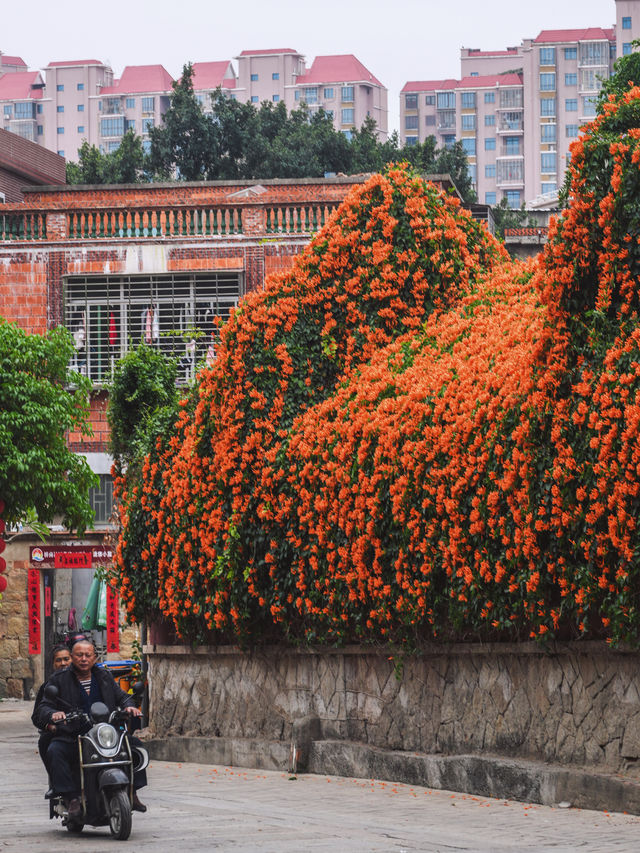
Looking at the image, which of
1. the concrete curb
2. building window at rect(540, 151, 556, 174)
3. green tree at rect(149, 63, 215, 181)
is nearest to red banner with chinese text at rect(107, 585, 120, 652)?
the concrete curb

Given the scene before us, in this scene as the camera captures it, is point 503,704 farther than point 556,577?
Yes

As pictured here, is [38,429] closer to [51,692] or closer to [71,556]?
[71,556]

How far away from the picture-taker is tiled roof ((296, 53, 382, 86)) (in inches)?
6580

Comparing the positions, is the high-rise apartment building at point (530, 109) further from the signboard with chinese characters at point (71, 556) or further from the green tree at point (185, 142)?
the signboard with chinese characters at point (71, 556)

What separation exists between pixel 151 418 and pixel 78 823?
9.07 metres

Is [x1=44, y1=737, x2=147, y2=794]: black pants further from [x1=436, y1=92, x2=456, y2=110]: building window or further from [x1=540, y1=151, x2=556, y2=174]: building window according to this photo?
[x1=436, y1=92, x2=456, y2=110]: building window

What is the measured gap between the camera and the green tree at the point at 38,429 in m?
21.7

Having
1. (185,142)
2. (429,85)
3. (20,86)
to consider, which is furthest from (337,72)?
(185,142)

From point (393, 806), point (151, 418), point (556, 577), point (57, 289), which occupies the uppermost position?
point (57, 289)

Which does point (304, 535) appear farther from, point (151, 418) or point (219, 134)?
point (219, 134)

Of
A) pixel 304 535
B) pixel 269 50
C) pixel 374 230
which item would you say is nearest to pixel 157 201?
pixel 374 230

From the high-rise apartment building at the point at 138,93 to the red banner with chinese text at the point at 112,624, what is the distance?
470 feet

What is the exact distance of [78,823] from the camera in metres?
9.62

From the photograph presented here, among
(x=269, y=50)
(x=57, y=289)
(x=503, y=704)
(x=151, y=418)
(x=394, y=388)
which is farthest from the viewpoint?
(x=269, y=50)
